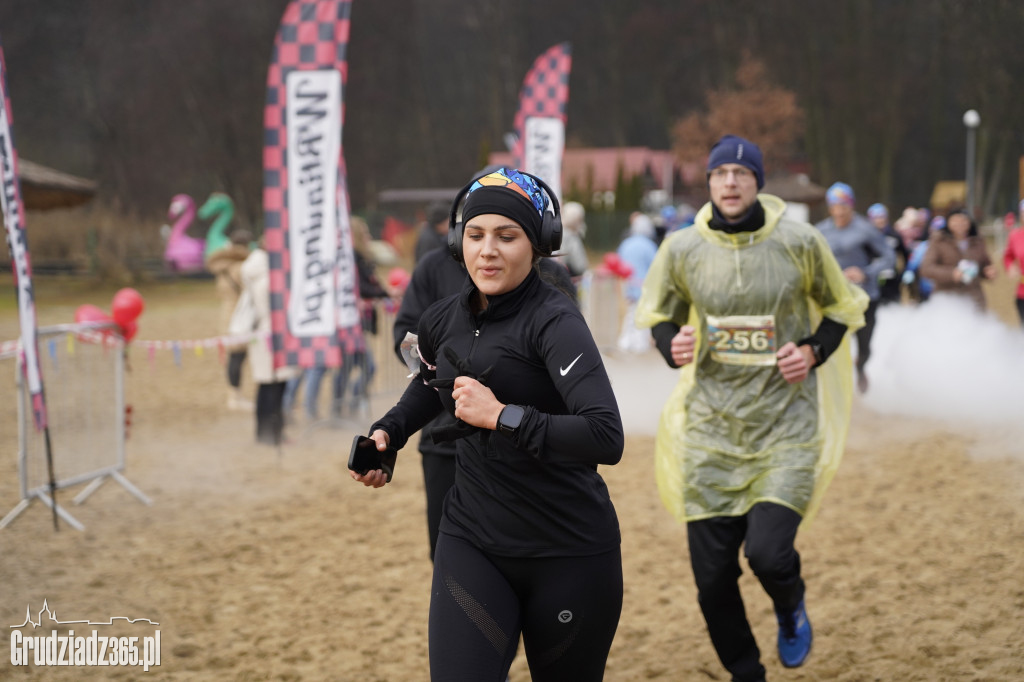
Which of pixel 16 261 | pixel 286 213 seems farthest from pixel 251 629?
pixel 286 213

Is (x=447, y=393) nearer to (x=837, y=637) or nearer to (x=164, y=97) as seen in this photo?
(x=837, y=637)

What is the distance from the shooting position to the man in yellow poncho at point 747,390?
155 inches

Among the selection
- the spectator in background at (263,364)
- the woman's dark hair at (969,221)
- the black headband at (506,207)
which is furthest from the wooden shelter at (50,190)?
the black headband at (506,207)

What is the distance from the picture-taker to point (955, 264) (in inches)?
460

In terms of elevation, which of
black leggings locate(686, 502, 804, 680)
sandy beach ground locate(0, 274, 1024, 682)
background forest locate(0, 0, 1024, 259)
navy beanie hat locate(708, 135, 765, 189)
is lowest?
sandy beach ground locate(0, 274, 1024, 682)

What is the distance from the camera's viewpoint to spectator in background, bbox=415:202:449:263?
7211 mm

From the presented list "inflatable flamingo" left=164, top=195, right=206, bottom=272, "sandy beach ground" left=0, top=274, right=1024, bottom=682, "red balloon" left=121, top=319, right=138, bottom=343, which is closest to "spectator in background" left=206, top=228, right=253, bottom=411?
"sandy beach ground" left=0, top=274, right=1024, bottom=682

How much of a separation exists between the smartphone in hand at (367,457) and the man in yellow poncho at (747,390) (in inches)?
61.1

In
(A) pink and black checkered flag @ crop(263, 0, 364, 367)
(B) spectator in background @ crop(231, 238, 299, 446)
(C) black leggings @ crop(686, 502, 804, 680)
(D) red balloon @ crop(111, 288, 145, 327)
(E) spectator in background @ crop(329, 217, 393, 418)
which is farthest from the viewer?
(E) spectator in background @ crop(329, 217, 393, 418)

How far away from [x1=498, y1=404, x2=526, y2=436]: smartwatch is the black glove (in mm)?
131

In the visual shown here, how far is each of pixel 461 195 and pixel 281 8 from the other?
45.4m

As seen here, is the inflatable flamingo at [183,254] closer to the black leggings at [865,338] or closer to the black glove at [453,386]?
the black leggings at [865,338]

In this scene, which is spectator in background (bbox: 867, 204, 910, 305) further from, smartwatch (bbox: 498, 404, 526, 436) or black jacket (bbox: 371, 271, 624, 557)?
smartwatch (bbox: 498, 404, 526, 436)

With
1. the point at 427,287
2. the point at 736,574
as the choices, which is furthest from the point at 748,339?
the point at 427,287
